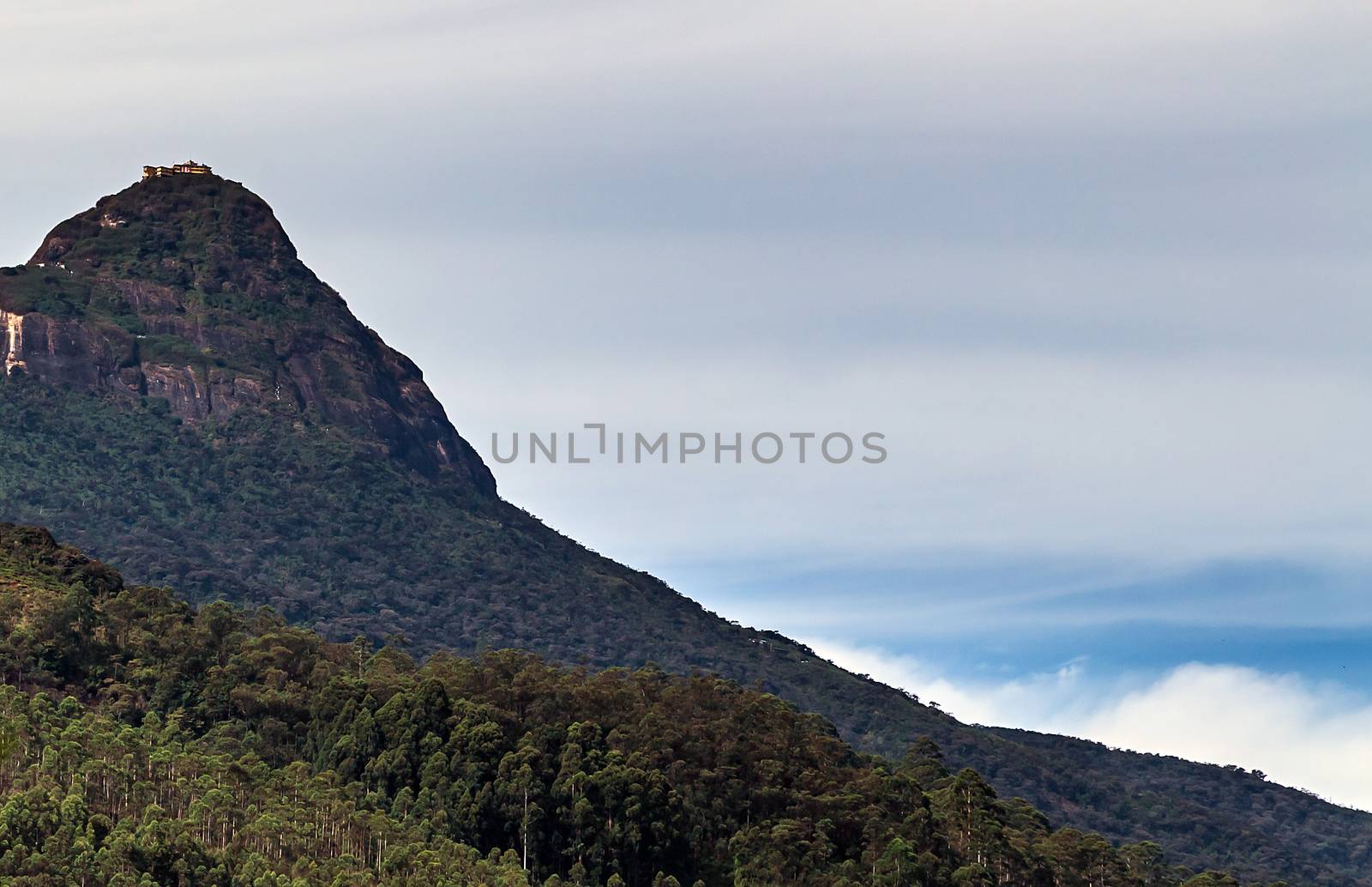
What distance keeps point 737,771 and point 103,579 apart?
140 feet

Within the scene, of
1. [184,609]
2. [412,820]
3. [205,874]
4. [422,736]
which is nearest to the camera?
[205,874]

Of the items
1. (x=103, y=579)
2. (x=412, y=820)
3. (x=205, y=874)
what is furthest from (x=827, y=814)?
(x=103, y=579)

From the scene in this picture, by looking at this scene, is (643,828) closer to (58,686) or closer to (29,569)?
(58,686)

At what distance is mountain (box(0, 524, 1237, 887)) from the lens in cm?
10319

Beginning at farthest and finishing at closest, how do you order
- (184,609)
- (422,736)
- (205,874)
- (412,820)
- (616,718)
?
(184,609)
(616,718)
(422,736)
(412,820)
(205,874)

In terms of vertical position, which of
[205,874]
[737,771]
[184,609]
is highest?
[184,609]

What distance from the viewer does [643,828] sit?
4594 inches

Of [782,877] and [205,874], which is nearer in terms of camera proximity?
[205,874]

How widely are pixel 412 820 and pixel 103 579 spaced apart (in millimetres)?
39139

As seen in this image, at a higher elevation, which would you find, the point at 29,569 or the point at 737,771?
the point at 29,569

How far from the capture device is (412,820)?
113812 mm

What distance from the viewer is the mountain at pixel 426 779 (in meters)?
103

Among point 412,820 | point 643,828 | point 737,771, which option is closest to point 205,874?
point 412,820

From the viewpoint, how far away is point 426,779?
118 m
